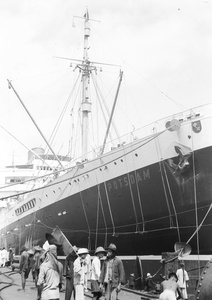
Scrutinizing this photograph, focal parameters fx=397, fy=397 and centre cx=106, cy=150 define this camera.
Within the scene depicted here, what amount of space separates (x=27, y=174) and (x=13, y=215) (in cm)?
1043

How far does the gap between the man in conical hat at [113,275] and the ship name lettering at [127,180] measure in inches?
247

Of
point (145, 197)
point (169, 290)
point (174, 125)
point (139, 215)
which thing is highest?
point (174, 125)

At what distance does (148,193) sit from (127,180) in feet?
3.80

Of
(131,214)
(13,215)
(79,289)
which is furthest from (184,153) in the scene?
(13,215)

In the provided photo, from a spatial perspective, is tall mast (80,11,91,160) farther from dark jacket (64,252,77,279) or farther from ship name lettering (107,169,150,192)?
dark jacket (64,252,77,279)

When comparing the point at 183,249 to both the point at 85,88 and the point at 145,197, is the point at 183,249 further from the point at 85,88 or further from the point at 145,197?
the point at 85,88

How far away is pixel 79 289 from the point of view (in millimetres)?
7324

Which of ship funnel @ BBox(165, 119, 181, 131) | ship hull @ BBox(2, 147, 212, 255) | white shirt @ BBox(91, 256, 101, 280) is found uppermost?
ship funnel @ BBox(165, 119, 181, 131)

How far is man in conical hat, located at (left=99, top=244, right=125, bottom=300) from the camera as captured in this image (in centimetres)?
810

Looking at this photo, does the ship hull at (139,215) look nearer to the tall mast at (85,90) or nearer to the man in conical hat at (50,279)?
the tall mast at (85,90)

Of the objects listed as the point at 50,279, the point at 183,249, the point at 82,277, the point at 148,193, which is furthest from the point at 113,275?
the point at 148,193

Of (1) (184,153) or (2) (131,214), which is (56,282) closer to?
(1) (184,153)

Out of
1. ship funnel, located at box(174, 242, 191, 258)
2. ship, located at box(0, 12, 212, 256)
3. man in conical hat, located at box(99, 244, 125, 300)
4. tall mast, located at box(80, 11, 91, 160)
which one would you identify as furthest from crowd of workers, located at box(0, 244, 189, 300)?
tall mast, located at box(80, 11, 91, 160)

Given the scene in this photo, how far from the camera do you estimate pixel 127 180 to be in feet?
49.5
